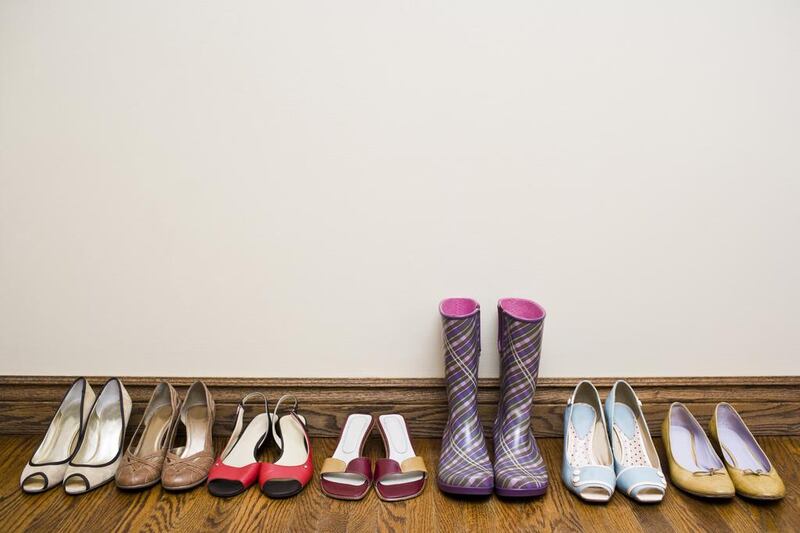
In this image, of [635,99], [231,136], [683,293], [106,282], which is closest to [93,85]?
[231,136]


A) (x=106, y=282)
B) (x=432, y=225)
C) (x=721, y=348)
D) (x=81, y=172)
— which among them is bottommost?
(x=721, y=348)

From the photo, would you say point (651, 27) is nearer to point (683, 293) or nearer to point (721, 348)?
point (683, 293)

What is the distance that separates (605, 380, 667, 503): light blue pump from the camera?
4.05 ft

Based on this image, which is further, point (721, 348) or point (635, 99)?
point (721, 348)

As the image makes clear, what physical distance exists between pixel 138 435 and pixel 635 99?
1630mm

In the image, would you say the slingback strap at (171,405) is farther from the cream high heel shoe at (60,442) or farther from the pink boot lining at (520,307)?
the pink boot lining at (520,307)

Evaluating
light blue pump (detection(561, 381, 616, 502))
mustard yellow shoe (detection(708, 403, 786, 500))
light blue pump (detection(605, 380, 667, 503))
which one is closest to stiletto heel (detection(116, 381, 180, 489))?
light blue pump (detection(561, 381, 616, 502))

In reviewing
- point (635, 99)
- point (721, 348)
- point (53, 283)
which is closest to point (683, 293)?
point (721, 348)

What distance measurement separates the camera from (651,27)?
134 centimetres

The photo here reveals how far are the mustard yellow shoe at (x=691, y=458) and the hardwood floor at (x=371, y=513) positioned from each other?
3 cm

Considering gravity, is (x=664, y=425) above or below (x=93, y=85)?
below

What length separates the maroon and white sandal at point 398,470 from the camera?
125cm

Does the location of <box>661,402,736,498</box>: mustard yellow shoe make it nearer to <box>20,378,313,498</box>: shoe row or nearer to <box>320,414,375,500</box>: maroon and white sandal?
<box>320,414,375,500</box>: maroon and white sandal

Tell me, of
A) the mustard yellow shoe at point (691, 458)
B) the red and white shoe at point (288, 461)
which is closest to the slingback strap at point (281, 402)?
the red and white shoe at point (288, 461)
